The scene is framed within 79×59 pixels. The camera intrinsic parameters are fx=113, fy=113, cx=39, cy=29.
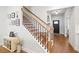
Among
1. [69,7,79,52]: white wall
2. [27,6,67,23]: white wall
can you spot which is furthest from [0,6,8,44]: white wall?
[69,7,79,52]: white wall

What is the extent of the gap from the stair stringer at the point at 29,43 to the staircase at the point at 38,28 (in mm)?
45

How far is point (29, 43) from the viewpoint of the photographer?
1.73m

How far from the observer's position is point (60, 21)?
171cm

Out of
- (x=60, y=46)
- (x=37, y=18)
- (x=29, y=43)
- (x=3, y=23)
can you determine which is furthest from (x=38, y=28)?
(x=3, y=23)

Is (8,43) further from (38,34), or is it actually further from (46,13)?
(46,13)

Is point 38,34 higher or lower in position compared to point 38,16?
lower

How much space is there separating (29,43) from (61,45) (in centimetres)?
49

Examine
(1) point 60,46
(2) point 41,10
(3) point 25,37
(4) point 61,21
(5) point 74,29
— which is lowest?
(1) point 60,46

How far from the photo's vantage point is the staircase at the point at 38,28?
173cm

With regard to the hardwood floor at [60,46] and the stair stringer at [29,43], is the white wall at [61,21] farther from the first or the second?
the stair stringer at [29,43]

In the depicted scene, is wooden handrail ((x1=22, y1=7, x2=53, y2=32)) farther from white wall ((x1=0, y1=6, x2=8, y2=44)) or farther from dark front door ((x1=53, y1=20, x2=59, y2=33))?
white wall ((x1=0, y1=6, x2=8, y2=44))

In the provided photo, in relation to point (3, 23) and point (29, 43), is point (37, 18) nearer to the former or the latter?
point (29, 43)
